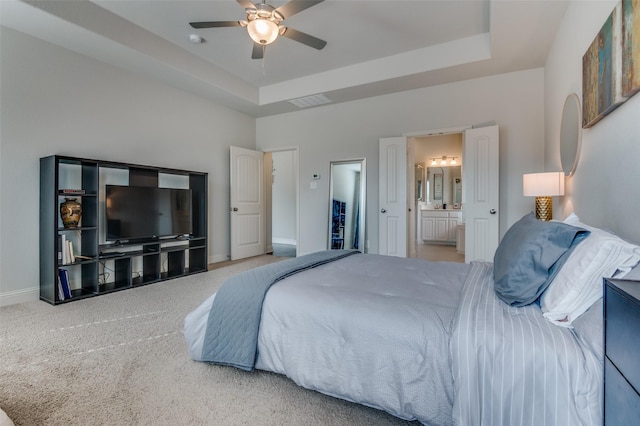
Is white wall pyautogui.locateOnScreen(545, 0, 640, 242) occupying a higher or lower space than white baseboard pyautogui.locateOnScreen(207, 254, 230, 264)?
higher

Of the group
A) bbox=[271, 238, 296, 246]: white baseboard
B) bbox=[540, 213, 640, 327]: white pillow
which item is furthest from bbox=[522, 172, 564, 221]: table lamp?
bbox=[271, 238, 296, 246]: white baseboard

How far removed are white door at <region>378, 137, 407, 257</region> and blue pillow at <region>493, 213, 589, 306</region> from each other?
3.33 m

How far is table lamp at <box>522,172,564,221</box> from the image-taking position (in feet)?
9.28

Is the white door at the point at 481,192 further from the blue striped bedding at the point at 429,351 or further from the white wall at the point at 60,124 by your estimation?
the white wall at the point at 60,124

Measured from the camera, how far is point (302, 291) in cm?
166

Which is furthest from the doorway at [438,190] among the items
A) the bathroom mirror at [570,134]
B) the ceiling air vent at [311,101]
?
the bathroom mirror at [570,134]

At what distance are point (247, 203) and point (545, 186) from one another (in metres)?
4.56

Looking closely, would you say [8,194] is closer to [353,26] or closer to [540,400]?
[353,26]

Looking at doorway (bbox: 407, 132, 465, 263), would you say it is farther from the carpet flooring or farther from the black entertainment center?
the carpet flooring

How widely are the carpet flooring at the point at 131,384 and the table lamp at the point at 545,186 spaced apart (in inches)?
100

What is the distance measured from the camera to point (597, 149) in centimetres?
199

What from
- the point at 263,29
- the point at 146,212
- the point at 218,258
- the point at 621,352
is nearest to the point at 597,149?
the point at 621,352

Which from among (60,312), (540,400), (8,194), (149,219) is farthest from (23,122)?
(540,400)

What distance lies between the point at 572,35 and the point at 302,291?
3118mm
